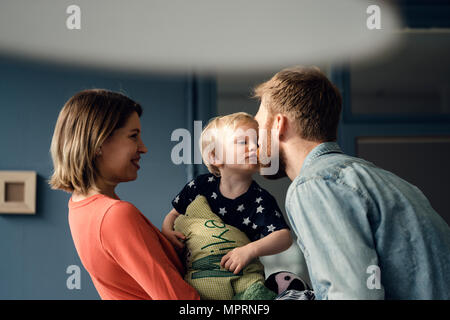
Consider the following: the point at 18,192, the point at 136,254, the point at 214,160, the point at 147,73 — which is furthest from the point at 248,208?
the point at 18,192

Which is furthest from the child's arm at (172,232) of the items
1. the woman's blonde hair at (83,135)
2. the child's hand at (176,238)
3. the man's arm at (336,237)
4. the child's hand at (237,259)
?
the man's arm at (336,237)

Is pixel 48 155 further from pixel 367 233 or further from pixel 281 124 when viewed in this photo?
pixel 367 233

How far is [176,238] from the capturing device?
0.85 m

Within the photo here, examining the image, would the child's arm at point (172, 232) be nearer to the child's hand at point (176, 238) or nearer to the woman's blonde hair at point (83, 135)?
the child's hand at point (176, 238)

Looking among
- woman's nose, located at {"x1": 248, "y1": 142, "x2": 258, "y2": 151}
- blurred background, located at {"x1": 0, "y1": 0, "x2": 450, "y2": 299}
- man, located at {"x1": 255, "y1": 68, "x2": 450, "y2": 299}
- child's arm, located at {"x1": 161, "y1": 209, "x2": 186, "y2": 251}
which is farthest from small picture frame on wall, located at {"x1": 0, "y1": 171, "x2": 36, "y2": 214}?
man, located at {"x1": 255, "y1": 68, "x2": 450, "y2": 299}

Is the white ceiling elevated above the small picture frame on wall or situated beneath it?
elevated above

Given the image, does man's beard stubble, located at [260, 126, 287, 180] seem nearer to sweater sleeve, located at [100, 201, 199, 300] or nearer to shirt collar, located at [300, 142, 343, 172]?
shirt collar, located at [300, 142, 343, 172]

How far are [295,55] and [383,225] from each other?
0.60 m

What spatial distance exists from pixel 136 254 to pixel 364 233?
387mm

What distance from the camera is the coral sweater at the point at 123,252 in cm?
66

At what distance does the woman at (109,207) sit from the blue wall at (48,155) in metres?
0.14

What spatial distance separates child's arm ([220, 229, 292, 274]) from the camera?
0.80 meters

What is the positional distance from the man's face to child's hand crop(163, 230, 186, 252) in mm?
259

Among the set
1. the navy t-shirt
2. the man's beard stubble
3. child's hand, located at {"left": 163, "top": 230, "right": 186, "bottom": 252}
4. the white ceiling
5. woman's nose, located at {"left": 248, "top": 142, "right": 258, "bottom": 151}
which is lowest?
child's hand, located at {"left": 163, "top": 230, "right": 186, "bottom": 252}
